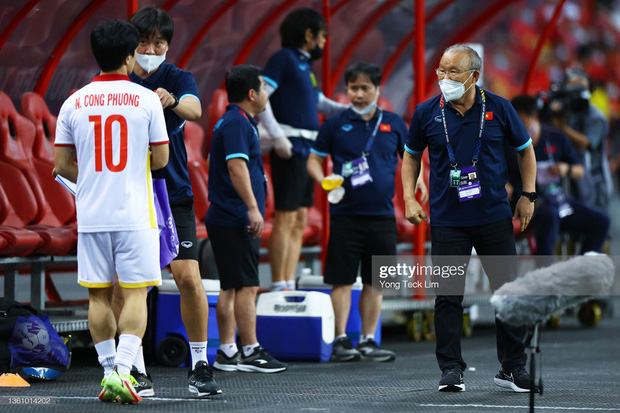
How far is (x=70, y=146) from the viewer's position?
479 centimetres

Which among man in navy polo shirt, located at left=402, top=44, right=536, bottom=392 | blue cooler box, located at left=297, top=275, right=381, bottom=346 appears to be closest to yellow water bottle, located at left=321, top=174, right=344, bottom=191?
blue cooler box, located at left=297, top=275, right=381, bottom=346

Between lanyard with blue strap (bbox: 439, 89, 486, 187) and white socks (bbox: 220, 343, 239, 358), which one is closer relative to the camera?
lanyard with blue strap (bbox: 439, 89, 486, 187)

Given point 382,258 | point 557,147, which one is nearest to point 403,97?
point 557,147

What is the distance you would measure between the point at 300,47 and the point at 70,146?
10.3 feet

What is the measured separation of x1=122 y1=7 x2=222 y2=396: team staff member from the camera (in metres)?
5.13

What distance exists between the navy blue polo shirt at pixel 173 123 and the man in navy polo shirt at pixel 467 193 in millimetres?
1147

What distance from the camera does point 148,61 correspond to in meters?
5.24

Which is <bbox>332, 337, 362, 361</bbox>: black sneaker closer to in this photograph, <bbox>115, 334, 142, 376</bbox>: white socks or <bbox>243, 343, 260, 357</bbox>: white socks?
<bbox>243, 343, 260, 357</bbox>: white socks

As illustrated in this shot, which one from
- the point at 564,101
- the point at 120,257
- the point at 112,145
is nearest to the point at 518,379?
the point at 120,257

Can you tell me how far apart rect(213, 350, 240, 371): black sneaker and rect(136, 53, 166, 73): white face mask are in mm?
1971

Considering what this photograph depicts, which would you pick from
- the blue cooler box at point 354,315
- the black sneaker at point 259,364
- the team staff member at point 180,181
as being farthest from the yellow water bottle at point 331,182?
the team staff member at point 180,181

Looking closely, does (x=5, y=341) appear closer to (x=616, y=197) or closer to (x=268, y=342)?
(x=268, y=342)

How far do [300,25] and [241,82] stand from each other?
4.50 ft

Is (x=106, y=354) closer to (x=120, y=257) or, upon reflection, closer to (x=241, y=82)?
(x=120, y=257)
